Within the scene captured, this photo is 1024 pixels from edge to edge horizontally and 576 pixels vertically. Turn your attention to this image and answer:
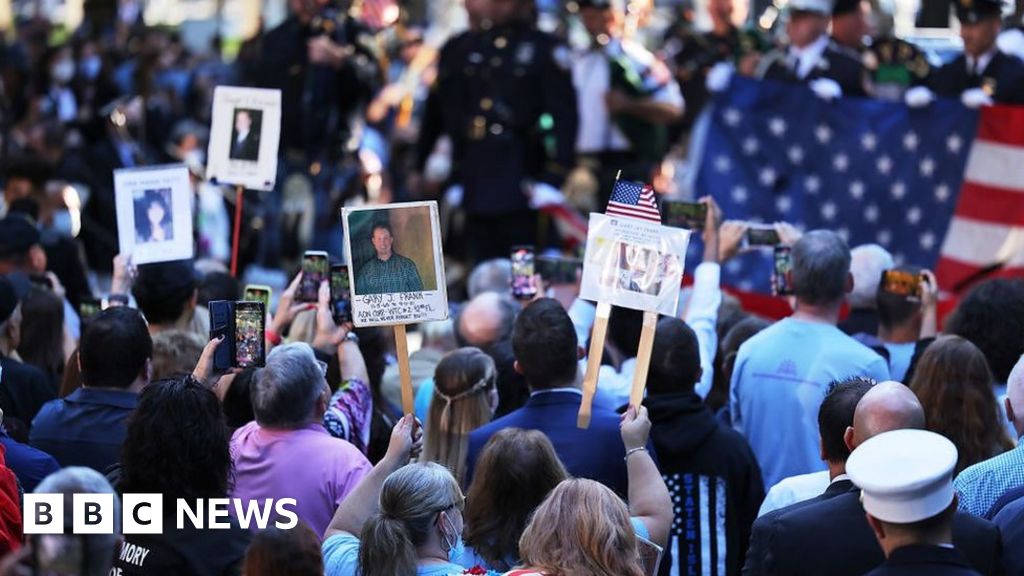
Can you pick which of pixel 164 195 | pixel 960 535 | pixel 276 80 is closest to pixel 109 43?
pixel 276 80

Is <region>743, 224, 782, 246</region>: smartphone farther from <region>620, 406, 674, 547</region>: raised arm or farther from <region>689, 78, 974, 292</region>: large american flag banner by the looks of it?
<region>689, 78, 974, 292</region>: large american flag banner

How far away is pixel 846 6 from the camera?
11.9 m

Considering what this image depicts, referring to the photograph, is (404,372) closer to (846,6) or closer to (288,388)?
(288,388)

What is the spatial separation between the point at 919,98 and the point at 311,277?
5.53 metres

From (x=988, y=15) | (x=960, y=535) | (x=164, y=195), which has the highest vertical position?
(x=988, y=15)

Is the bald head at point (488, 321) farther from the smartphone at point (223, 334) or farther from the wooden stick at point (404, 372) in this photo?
the smartphone at point (223, 334)

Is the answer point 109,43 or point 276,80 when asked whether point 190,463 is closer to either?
point 276,80

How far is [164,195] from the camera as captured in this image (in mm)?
7586

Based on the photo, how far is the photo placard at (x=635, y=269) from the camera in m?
6.02

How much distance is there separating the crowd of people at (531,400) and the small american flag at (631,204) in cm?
44

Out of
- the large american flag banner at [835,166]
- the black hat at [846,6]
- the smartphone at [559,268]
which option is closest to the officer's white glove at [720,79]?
the large american flag banner at [835,166]

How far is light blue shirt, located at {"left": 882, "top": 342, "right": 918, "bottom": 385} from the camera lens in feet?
24.3

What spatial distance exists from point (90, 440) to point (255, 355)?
702 mm

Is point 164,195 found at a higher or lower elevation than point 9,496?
higher
